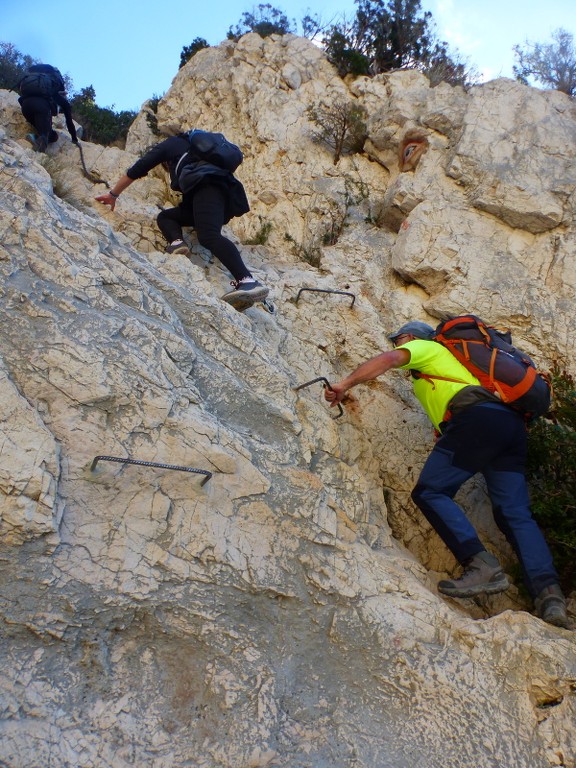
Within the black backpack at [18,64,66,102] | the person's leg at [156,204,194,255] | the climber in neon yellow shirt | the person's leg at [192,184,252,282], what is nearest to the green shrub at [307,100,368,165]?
the person's leg at [156,204,194,255]

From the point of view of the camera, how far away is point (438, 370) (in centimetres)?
460

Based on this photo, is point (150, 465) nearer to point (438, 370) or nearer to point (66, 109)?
point (438, 370)

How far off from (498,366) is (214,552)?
2.43m

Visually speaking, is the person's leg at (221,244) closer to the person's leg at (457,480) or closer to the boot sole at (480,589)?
the person's leg at (457,480)

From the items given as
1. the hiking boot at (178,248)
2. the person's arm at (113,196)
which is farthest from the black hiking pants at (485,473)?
the person's arm at (113,196)

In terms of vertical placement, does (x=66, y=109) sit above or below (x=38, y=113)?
above

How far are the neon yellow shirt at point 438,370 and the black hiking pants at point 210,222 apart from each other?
1.84 metres

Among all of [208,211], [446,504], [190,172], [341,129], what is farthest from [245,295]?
[341,129]

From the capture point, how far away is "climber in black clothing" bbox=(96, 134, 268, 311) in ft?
18.1

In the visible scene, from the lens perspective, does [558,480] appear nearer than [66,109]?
Yes

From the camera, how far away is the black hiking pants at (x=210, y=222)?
5594mm

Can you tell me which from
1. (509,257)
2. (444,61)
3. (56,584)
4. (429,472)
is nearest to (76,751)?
(56,584)

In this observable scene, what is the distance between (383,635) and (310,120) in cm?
766

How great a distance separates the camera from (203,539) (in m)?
3.46
